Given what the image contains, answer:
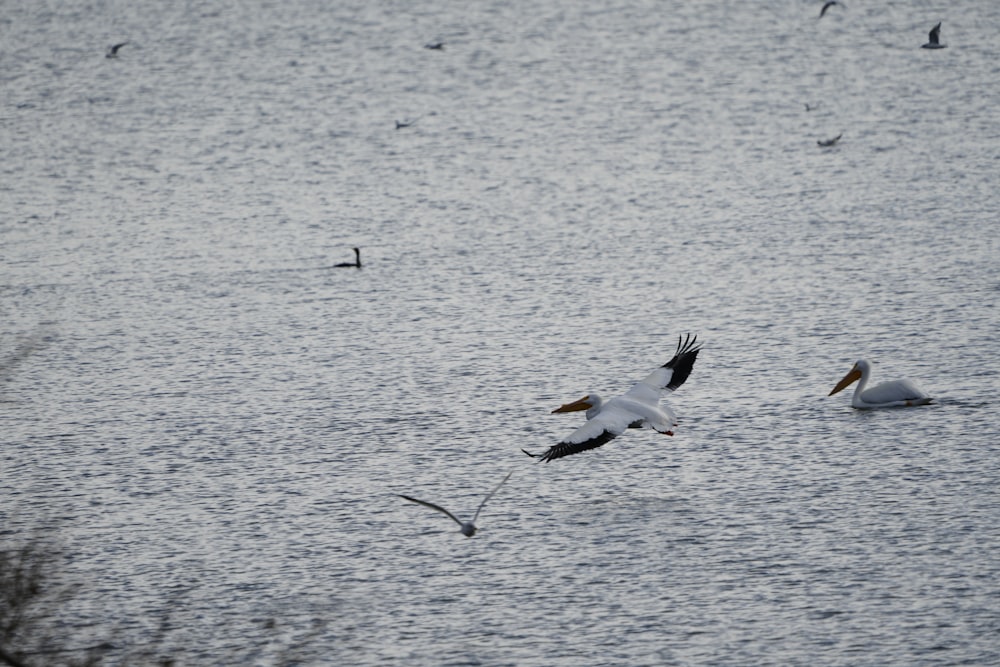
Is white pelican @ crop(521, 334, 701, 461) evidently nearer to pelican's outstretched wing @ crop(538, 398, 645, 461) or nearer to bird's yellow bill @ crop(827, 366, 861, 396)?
pelican's outstretched wing @ crop(538, 398, 645, 461)

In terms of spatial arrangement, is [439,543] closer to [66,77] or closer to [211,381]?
[211,381]

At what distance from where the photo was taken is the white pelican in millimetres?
6395

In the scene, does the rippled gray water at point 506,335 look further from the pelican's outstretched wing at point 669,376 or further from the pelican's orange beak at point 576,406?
the pelican's outstretched wing at point 669,376

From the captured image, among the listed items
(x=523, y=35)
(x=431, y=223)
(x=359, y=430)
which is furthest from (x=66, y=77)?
(x=359, y=430)

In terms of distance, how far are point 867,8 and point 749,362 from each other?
10.7 metres

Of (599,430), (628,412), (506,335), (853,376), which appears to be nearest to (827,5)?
(506,335)

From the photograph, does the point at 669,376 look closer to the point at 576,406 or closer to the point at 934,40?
the point at 576,406

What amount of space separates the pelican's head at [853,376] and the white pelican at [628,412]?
0.91 meters

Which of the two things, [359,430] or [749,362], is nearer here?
[359,430]

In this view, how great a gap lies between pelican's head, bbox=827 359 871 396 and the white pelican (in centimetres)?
91

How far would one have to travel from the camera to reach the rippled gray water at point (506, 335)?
18.7 ft

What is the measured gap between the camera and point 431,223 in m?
11.3

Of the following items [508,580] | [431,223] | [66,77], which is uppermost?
[66,77]

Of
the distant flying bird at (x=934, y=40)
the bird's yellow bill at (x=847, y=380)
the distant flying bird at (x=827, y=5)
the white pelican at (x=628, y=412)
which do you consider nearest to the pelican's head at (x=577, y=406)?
the white pelican at (x=628, y=412)
